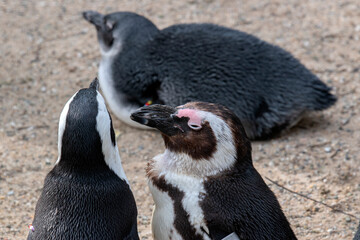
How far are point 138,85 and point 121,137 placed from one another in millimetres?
415

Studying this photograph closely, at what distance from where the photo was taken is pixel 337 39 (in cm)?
573

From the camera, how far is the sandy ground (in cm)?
379

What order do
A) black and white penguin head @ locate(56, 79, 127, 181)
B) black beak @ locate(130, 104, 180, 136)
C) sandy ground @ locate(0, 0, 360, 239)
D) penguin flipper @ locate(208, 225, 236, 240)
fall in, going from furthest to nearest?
sandy ground @ locate(0, 0, 360, 239) → black beak @ locate(130, 104, 180, 136) → penguin flipper @ locate(208, 225, 236, 240) → black and white penguin head @ locate(56, 79, 127, 181)

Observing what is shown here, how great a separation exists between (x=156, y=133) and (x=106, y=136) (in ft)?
6.83

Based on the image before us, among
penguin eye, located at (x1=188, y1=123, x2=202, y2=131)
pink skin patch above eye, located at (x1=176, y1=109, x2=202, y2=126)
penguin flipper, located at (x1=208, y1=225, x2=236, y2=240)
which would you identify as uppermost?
pink skin patch above eye, located at (x1=176, y1=109, x2=202, y2=126)

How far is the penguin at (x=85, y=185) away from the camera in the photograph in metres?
2.61

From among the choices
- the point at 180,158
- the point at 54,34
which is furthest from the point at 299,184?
the point at 54,34

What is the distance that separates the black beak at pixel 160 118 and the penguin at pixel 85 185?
0.26m

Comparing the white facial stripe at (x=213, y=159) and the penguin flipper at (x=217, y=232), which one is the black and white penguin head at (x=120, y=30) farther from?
the penguin flipper at (x=217, y=232)

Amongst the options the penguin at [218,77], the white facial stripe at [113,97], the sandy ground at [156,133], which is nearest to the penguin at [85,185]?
the sandy ground at [156,133]

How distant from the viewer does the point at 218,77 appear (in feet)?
14.7

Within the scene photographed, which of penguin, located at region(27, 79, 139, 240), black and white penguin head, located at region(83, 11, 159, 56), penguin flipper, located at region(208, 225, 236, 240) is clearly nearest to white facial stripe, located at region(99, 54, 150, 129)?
black and white penguin head, located at region(83, 11, 159, 56)

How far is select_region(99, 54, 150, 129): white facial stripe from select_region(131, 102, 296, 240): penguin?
181 cm

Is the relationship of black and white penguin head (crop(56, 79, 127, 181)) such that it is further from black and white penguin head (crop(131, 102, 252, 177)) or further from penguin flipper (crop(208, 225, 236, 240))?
penguin flipper (crop(208, 225, 236, 240))
